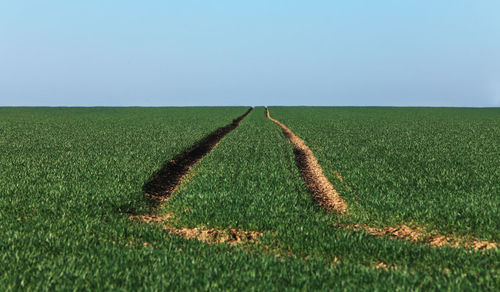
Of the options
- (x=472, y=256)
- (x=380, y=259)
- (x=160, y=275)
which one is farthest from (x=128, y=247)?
(x=472, y=256)

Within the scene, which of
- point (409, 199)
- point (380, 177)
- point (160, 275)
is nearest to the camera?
point (160, 275)

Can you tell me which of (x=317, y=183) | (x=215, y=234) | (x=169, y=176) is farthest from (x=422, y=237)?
(x=169, y=176)

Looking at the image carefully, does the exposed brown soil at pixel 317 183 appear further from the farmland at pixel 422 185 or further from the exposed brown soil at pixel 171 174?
the exposed brown soil at pixel 171 174

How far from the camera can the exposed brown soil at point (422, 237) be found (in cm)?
809

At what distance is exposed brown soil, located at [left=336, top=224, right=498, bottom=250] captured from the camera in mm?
8086

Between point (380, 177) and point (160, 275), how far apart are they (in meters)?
9.98

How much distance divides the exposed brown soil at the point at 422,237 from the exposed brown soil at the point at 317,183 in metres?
1.64

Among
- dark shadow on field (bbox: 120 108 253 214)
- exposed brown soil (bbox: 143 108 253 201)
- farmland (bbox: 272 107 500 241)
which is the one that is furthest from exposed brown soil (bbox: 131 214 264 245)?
exposed brown soil (bbox: 143 108 253 201)

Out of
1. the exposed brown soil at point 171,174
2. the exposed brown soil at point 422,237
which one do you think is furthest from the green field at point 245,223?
the exposed brown soil at point 171,174

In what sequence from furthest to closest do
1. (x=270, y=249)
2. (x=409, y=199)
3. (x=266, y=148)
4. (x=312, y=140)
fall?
(x=312, y=140), (x=266, y=148), (x=409, y=199), (x=270, y=249)

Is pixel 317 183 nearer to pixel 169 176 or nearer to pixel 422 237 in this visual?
pixel 422 237

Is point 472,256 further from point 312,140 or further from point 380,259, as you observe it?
point 312,140

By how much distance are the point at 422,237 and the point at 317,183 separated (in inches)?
233

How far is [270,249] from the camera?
7730 millimetres
